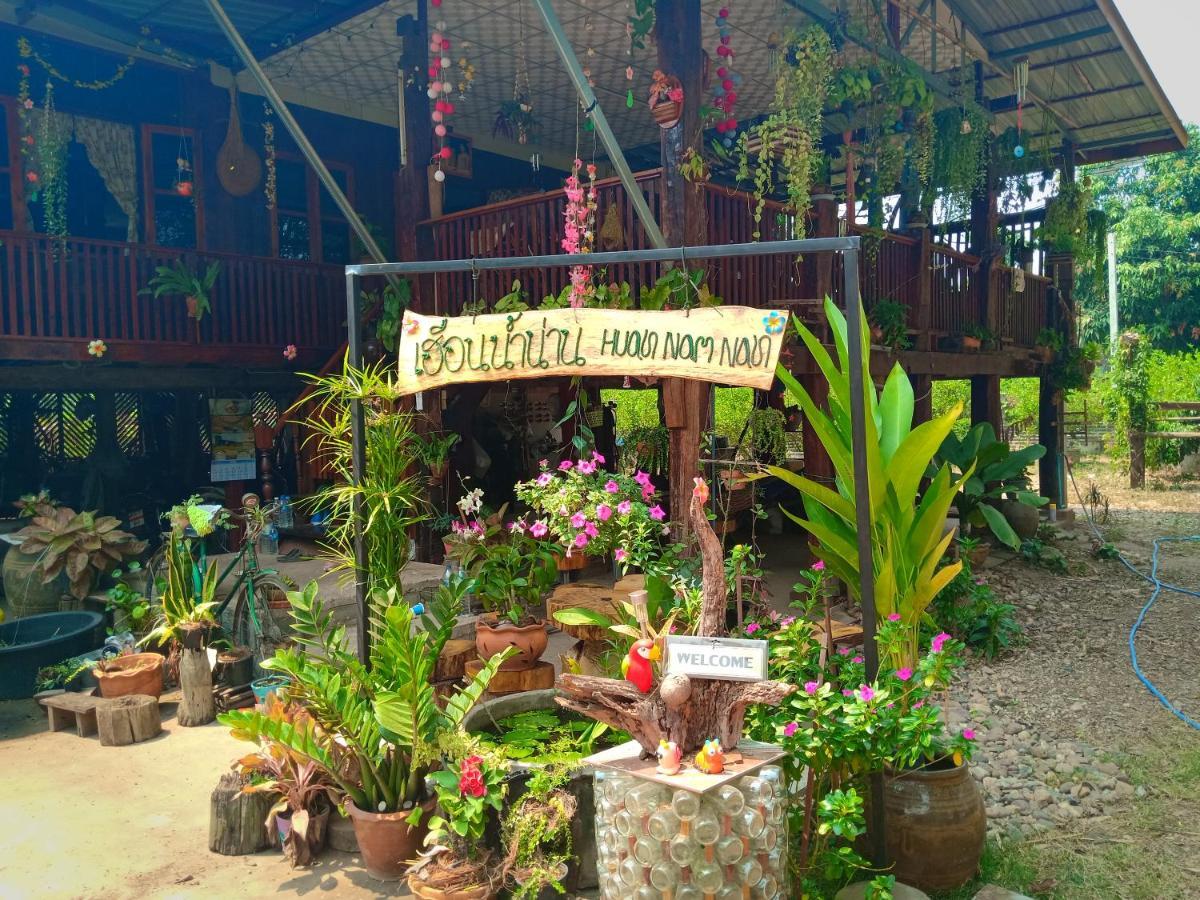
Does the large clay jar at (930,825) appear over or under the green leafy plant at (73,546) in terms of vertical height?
under

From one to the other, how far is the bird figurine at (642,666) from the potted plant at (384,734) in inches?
34.5

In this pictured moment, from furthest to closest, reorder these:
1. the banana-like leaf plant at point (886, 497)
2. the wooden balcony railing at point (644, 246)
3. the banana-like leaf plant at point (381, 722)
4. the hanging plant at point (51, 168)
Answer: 1. the hanging plant at point (51, 168)
2. the wooden balcony railing at point (644, 246)
3. the banana-like leaf plant at point (886, 497)
4. the banana-like leaf plant at point (381, 722)

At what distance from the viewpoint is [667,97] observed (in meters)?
6.20

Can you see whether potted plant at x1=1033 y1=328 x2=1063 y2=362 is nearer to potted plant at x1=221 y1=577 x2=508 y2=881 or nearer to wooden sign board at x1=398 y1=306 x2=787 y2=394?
wooden sign board at x1=398 y1=306 x2=787 y2=394

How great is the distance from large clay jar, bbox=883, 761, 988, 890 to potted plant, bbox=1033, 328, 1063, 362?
1048 cm

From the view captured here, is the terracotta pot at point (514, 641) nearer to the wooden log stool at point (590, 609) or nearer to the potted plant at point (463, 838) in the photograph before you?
the wooden log stool at point (590, 609)

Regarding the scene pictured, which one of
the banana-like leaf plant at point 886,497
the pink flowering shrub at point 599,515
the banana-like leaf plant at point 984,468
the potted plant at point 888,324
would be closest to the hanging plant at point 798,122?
the potted plant at point 888,324

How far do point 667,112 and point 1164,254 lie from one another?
2505cm

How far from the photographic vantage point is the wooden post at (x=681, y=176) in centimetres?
616

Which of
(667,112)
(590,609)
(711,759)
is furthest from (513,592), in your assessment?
(667,112)

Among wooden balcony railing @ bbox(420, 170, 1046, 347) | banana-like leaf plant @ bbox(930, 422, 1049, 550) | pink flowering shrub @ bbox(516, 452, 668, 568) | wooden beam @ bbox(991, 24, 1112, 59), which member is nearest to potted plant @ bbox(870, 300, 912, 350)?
wooden balcony railing @ bbox(420, 170, 1046, 347)

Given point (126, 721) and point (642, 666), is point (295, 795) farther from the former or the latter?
point (126, 721)

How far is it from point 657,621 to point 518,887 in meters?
1.43

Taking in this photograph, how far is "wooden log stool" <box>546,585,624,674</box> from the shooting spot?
498 cm
